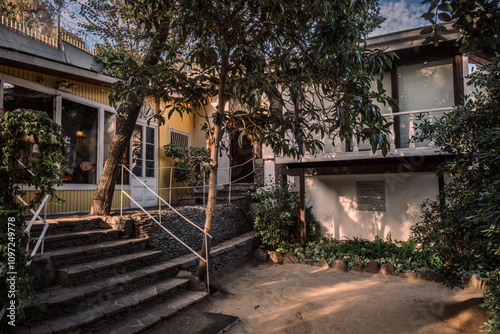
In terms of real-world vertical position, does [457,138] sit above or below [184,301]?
above

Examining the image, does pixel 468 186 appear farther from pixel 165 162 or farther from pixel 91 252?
pixel 165 162

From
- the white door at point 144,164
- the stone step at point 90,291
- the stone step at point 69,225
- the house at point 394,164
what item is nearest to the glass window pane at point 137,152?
the white door at point 144,164

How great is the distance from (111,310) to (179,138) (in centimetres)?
736

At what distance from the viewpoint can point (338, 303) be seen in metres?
4.88

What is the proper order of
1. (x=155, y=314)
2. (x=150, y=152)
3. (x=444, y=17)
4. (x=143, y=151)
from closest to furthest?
(x=444, y=17) → (x=155, y=314) → (x=143, y=151) → (x=150, y=152)

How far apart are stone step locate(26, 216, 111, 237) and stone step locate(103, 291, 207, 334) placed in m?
1.94

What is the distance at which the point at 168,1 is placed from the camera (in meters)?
4.40

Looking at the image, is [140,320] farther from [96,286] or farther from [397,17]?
[397,17]

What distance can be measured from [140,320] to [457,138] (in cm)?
506

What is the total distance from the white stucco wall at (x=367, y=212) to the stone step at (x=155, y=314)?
456 cm

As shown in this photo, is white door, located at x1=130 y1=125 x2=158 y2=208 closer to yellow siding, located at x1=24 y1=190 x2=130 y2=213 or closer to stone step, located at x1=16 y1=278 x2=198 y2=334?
yellow siding, located at x1=24 y1=190 x2=130 y2=213

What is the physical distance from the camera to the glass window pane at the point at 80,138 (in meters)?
6.81

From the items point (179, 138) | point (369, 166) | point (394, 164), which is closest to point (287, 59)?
point (369, 166)

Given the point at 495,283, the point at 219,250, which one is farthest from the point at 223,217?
the point at 495,283
